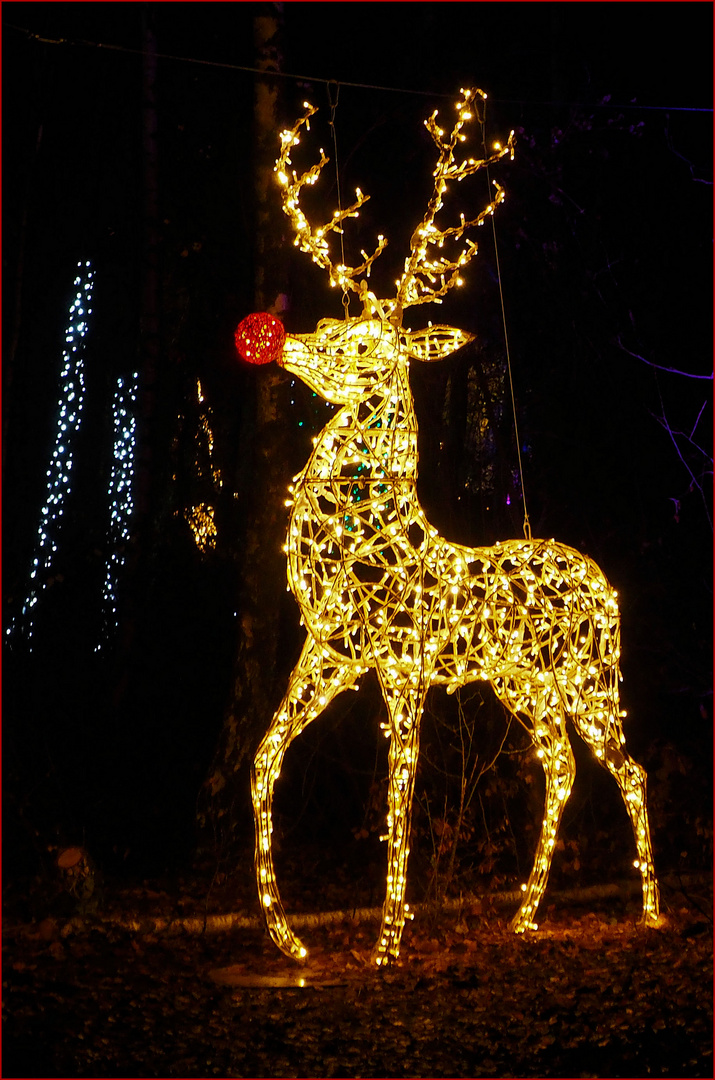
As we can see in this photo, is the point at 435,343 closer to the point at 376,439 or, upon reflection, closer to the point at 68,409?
the point at 376,439

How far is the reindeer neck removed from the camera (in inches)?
194

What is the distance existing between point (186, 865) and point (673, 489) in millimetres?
4920

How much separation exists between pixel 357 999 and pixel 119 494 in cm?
554

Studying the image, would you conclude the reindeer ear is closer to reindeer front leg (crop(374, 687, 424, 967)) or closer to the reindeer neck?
the reindeer neck

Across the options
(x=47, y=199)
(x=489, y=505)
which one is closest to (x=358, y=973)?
(x=489, y=505)

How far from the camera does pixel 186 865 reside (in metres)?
6.91

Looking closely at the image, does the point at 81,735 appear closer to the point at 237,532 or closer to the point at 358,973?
the point at 237,532

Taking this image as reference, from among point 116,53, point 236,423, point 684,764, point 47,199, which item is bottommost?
point 684,764

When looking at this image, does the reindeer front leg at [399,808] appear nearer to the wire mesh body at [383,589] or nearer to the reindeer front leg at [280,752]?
the wire mesh body at [383,589]

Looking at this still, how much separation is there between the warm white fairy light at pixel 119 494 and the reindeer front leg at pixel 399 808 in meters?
4.49

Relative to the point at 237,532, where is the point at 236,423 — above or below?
above

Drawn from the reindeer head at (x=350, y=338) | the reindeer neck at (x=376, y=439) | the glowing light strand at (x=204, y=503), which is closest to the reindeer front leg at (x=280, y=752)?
the reindeer neck at (x=376, y=439)

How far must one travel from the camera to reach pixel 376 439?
16.2 feet

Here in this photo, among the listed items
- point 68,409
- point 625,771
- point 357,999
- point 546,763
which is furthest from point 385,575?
point 68,409
